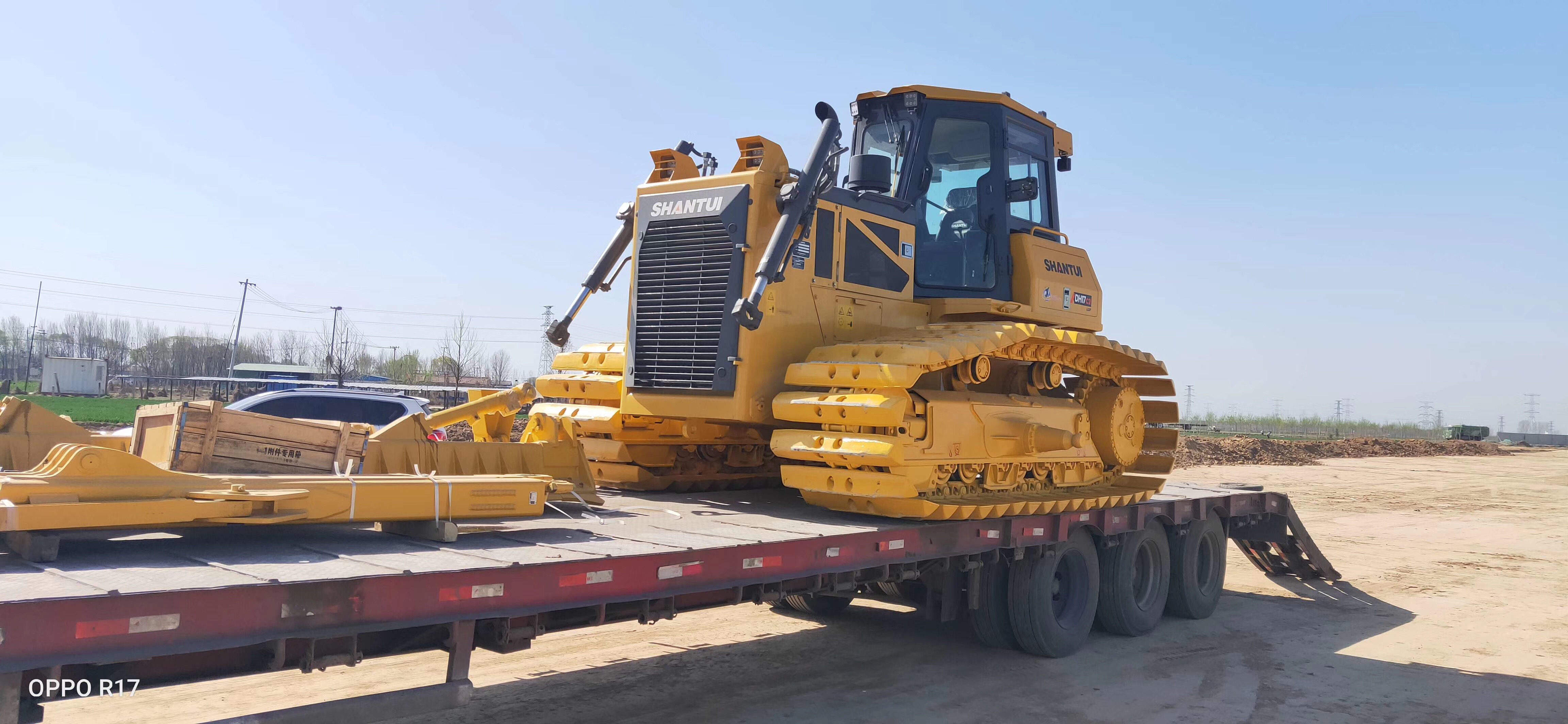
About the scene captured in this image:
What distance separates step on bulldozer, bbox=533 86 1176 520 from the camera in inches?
304

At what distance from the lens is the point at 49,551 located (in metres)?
4.33

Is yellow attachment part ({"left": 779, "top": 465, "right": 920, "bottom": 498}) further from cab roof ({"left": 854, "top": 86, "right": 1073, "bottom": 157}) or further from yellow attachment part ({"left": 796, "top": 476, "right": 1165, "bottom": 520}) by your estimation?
cab roof ({"left": 854, "top": 86, "right": 1073, "bottom": 157})

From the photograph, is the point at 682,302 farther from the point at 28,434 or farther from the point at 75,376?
the point at 75,376

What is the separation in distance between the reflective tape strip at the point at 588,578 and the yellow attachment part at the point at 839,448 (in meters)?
2.42

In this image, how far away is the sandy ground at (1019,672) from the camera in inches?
286

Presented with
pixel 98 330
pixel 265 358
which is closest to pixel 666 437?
pixel 265 358

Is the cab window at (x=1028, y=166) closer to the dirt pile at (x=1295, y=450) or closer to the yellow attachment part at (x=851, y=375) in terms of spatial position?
the yellow attachment part at (x=851, y=375)

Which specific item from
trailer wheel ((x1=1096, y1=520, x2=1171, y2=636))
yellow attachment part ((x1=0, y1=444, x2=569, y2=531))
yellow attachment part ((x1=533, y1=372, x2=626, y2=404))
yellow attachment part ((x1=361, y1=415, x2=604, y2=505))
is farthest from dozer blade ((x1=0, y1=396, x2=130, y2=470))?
trailer wheel ((x1=1096, y1=520, x2=1171, y2=636))

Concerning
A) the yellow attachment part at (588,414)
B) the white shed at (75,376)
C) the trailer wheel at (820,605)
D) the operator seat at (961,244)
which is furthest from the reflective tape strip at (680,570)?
the white shed at (75,376)

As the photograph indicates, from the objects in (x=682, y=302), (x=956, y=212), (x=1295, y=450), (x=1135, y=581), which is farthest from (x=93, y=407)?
(x=1295, y=450)

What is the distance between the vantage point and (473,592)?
483 cm

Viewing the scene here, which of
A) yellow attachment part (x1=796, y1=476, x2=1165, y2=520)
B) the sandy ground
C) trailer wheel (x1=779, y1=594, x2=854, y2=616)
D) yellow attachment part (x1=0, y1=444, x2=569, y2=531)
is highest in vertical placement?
yellow attachment part (x1=0, y1=444, x2=569, y2=531)

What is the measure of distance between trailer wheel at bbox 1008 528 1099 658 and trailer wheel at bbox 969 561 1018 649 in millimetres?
61

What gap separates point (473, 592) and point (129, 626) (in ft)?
4.53
